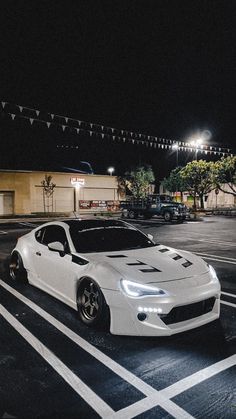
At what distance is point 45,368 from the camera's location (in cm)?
334

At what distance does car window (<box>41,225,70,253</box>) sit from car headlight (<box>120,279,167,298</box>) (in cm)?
155

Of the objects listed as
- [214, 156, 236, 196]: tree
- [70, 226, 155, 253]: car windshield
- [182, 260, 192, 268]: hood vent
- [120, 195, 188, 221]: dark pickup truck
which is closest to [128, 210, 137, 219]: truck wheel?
[120, 195, 188, 221]: dark pickup truck

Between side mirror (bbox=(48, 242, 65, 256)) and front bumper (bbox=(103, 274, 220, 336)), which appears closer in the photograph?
front bumper (bbox=(103, 274, 220, 336))

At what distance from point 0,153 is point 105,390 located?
A: 4125 centimetres

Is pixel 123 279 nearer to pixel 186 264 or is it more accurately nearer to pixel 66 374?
pixel 186 264

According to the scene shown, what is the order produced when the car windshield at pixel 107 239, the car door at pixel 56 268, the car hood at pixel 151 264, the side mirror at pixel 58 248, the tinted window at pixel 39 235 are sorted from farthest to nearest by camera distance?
the tinted window at pixel 39 235 → the car windshield at pixel 107 239 → the side mirror at pixel 58 248 → the car door at pixel 56 268 → the car hood at pixel 151 264

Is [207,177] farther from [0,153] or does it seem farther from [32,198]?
[0,153]

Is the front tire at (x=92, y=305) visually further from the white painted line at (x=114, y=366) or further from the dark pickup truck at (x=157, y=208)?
the dark pickup truck at (x=157, y=208)

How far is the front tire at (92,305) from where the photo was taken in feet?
13.2

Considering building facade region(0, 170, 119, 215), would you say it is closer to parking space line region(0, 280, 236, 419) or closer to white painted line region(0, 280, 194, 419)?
white painted line region(0, 280, 194, 419)

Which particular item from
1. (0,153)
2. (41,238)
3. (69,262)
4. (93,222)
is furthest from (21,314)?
(0,153)

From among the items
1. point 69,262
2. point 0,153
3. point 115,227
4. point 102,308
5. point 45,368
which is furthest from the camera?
point 0,153

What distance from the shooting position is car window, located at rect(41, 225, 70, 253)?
17.5ft

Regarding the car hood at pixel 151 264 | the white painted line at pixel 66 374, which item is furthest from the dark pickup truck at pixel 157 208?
the white painted line at pixel 66 374
